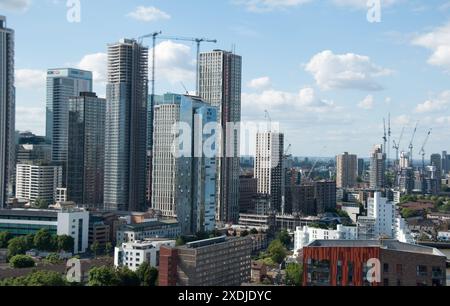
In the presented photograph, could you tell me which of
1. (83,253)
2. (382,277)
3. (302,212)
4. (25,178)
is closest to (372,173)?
(302,212)

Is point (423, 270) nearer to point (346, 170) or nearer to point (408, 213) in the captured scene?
point (408, 213)

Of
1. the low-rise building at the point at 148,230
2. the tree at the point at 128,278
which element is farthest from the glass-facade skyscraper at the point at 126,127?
the tree at the point at 128,278

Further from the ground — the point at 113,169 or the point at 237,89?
the point at 237,89

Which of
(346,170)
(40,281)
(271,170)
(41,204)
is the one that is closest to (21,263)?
(40,281)

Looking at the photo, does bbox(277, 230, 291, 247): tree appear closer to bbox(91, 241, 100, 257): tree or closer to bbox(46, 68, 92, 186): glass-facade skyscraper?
bbox(91, 241, 100, 257): tree

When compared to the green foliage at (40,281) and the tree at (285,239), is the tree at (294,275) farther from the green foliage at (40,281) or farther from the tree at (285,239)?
the tree at (285,239)
